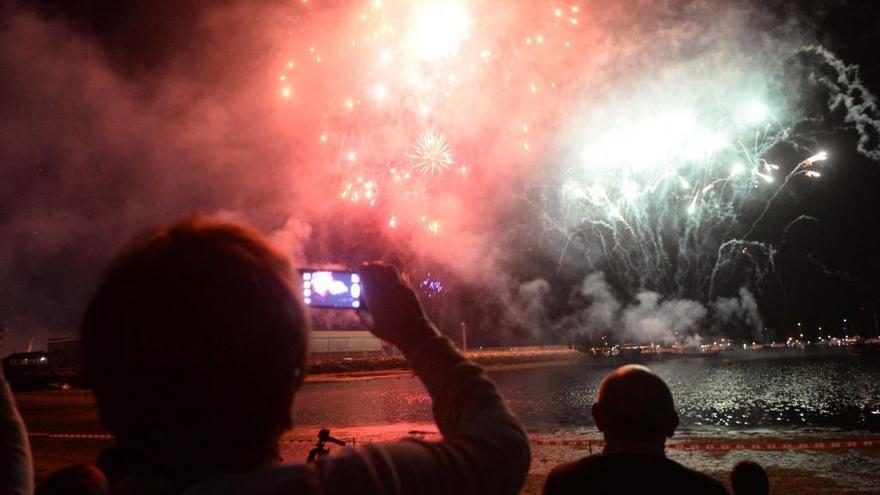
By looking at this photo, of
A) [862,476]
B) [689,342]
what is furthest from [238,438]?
[689,342]

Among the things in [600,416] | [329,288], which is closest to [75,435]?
[329,288]

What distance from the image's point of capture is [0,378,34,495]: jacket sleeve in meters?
2.08

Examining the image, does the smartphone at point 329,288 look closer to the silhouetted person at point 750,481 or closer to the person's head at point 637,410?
the person's head at point 637,410

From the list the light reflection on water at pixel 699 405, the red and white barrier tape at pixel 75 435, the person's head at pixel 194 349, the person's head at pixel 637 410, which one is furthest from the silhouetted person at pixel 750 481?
the red and white barrier tape at pixel 75 435

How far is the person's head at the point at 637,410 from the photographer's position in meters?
2.75

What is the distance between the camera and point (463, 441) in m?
1.22

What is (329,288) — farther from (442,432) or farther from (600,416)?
(600,416)

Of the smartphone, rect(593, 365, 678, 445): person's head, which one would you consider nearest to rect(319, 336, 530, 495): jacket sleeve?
the smartphone

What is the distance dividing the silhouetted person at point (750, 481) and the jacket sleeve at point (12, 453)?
4.30m

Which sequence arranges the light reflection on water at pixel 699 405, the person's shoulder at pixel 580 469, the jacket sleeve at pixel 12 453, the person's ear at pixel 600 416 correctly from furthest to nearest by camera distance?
1. the light reflection on water at pixel 699 405
2. the person's ear at pixel 600 416
3. the person's shoulder at pixel 580 469
4. the jacket sleeve at pixel 12 453

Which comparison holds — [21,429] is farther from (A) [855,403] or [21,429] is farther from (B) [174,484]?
(A) [855,403]

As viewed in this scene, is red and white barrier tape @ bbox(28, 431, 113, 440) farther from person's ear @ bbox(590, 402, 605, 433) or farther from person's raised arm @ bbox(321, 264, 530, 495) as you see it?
person's raised arm @ bbox(321, 264, 530, 495)

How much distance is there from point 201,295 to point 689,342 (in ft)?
467

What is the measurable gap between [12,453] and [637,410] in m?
2.66
